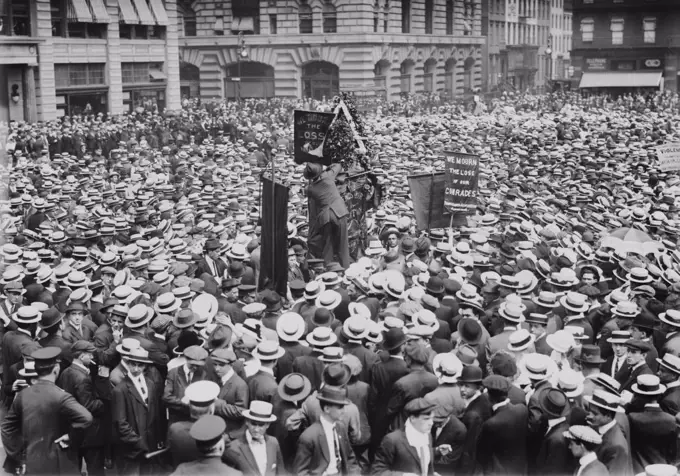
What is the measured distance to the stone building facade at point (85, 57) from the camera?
39125mm

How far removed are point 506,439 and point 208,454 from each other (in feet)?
8.93

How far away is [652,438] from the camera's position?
25.5 ft

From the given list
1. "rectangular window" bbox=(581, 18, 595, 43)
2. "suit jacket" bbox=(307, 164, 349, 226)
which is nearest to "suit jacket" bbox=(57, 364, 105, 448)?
"suit jacket" bbox=(307, 164, 349, 226)

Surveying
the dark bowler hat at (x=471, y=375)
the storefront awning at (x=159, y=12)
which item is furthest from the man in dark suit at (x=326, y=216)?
the storefront awning at (x=159, y=12)

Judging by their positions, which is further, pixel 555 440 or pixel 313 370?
pixel 313 370

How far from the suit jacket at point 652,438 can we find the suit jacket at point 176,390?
398 cm

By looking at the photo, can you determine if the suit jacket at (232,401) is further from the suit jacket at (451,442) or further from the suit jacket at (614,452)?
the suit jacket at (614,452)

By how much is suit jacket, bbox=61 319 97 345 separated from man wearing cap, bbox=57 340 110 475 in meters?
0.73

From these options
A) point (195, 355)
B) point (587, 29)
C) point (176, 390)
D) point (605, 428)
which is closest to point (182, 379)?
point (176, 390)

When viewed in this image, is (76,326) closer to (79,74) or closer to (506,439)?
(506,439)

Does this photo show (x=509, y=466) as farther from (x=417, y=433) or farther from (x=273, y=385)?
(x=273, y=385)

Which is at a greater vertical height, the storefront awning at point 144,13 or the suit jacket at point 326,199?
the storefront awning at point 144,13

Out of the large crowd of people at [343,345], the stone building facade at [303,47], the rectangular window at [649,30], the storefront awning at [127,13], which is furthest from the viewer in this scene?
the rectangular window at [649,30]

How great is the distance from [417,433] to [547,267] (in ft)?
20.1
